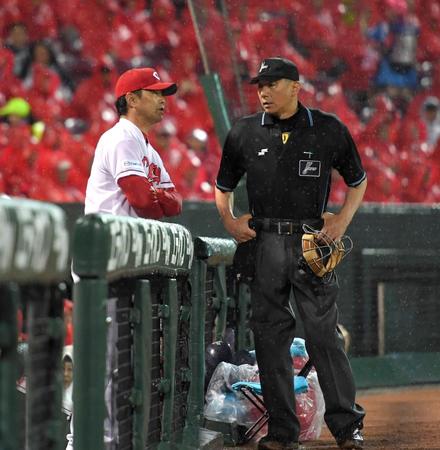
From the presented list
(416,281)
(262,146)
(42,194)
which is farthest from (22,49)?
(262,146)

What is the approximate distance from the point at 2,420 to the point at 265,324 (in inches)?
105

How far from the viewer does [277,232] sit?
4273mm

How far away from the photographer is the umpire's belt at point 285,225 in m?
4.25

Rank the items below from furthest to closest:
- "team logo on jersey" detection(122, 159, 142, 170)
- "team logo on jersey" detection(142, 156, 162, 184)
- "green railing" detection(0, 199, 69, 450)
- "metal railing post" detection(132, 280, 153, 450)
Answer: "team logo on jersey" detection(142, 156, 162, 184), "team logo on jersey" detection(122, 159, 142, 170), "metal railing post" detection(132, 280, 153, 450), "green railing" detection(0, 199, 69, 450)

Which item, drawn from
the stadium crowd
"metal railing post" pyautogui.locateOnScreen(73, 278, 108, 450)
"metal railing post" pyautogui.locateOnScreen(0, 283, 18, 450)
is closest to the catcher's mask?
"metal railing post" pyautogui.locateOnScreen(73, 278, 108, 450)

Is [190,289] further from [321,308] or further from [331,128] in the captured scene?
[331,128]

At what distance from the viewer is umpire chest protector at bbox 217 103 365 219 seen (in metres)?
4.26

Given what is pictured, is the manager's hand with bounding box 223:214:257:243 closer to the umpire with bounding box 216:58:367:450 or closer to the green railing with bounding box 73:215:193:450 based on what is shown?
the umpire with bounding box 216:58:367:450

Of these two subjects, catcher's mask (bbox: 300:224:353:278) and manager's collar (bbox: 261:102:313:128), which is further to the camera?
manager's collar (bbox: 261:102:313:128)

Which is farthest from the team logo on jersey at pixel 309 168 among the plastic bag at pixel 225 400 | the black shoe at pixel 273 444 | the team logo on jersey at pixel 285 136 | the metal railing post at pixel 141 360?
the metal railing post at pixel 141 360

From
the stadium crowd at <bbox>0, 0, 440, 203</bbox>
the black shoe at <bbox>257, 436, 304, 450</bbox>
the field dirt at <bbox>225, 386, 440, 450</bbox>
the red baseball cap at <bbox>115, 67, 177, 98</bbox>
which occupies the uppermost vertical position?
the stadium crowd at <bbox>0, 0, 440, 203</bbox>

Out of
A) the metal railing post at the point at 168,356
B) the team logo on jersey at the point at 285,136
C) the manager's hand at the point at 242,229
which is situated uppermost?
the team logo on jersey at the point at 285,136

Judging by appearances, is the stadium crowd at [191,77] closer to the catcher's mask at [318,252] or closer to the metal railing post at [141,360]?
the catcher's mask at [318,252]

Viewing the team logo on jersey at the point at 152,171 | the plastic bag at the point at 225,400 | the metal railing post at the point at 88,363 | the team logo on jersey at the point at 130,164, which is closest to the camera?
the metal railing post at the point at 88,363
